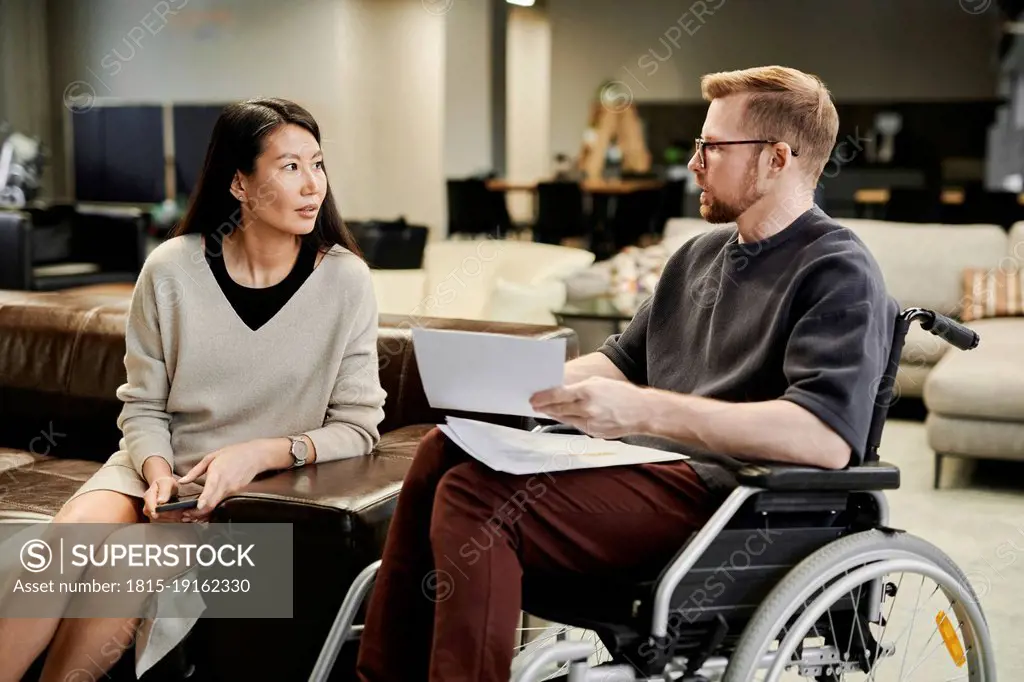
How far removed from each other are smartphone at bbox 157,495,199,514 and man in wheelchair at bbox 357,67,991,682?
42cm

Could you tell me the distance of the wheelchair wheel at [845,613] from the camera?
1435mm

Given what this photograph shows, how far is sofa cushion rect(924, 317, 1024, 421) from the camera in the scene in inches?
152

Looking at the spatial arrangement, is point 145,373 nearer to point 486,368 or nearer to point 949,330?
point 486,368

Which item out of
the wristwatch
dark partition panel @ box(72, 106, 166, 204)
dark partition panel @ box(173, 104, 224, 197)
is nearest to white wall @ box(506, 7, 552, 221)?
dark partition panel @ box(173, 104, 224, 197)

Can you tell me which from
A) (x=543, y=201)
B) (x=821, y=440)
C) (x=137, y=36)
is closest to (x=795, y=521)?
(x=821, y=440)

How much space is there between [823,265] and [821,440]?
0.84 feet

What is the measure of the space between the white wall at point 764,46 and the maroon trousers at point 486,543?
35.8 ft

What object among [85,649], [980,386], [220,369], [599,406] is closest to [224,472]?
[220,369]

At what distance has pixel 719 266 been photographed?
1821 millimetres

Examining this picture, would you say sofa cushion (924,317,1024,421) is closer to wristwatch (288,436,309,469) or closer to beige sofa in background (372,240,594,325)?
beige sofa in background (372,240,594,325)

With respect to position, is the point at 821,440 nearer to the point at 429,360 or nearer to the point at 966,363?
the point at 429,360

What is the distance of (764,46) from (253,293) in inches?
433

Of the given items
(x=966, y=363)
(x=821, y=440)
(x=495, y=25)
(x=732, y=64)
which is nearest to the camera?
(x=821, y=440)

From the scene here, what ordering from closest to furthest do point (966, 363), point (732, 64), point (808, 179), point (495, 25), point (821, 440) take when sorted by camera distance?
point (821, 440) < point (808, 179) < point (966, 363) < point (495, 25) < point (732, 64)
